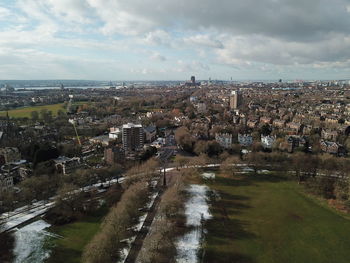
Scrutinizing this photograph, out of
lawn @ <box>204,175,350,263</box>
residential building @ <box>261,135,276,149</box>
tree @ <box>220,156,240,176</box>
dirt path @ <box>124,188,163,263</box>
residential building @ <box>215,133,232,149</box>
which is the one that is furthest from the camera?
residential building @ <box>215,133,232,149</box>

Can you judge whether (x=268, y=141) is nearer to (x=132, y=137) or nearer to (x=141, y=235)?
(x=132, y=137)

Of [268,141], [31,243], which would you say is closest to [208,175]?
[268,141]

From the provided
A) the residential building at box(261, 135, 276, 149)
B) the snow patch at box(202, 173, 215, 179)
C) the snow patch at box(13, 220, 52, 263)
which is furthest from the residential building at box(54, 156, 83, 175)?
the residential building at box(261, 135, 276, 149)

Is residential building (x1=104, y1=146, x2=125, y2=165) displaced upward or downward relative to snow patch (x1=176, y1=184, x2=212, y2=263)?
upward

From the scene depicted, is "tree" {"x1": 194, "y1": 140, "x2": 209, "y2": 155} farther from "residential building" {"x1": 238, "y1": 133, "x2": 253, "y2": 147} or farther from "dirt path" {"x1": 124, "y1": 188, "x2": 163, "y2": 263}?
"dirt path" {"x1": 124, "y1": 188, "x2": 163, "y2": 263}

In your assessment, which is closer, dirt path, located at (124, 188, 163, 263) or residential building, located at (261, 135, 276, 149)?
dirt path, located at (124, 188, 163, 263)

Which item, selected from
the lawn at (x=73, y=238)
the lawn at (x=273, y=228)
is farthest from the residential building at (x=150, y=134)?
the lawn at (x=73, y=238)
